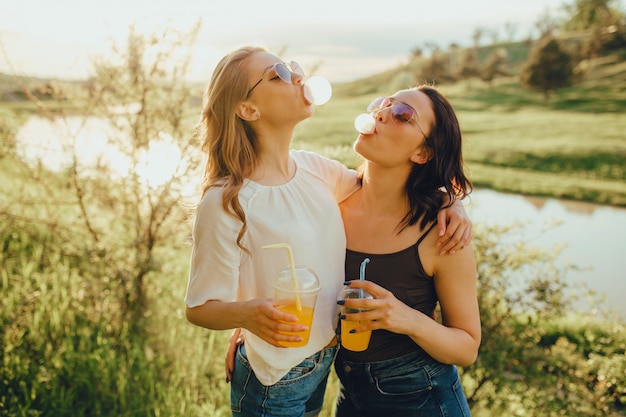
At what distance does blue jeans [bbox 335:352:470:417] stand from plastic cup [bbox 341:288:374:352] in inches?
5.6

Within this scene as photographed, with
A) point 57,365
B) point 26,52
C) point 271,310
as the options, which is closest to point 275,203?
point 271,310

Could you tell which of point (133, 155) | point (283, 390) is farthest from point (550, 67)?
Answer: point (283, 390)

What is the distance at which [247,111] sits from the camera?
6.82ft

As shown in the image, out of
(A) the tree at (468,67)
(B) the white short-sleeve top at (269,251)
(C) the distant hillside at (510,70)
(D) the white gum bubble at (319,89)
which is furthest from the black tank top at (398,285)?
(A) the tree at (468,67)

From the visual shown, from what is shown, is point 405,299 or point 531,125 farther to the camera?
point 531,125

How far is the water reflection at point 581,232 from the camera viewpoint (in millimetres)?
8016

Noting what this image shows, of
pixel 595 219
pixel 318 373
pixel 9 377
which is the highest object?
pixel 318 373

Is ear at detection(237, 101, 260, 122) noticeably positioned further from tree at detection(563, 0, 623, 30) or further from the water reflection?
tree at detection(563, 0, 623, 30)

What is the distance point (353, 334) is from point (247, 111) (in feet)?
3.12

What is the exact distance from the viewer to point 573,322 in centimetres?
578

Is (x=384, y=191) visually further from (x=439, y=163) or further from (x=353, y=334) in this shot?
(x=353, y=334)

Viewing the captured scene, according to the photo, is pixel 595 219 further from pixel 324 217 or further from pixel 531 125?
pixel 531 125

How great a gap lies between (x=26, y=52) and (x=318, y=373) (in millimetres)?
3665

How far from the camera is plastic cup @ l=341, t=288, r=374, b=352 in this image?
1789 mm
